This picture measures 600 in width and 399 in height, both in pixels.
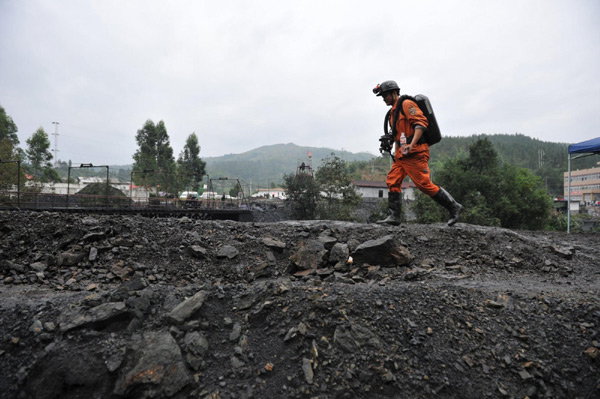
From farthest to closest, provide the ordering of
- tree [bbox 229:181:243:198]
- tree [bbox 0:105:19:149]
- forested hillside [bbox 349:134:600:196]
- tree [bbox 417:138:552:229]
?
1. forested hillside [bbox 349:134:600:196]
2. tree [bbox 0:105:19:149]
3. tree [bbox 417:138:552:229]
4. tree [bbox 229:181:243:198]

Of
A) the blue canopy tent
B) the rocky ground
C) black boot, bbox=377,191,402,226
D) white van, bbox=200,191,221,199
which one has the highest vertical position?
the blue canopy tent

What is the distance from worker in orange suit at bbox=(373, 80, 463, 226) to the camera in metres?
5.00

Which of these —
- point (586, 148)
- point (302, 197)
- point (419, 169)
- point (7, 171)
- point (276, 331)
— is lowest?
point (276, 331)

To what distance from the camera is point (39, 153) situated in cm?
3856

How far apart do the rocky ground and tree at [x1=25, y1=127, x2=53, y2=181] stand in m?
46.2

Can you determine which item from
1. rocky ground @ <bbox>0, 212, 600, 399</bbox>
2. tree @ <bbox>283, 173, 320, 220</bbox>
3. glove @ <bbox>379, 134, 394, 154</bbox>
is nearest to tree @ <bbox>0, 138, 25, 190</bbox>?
tree @ <bbox>283, 173, 320, 220</bbox>

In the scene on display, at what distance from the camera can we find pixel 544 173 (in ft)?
306

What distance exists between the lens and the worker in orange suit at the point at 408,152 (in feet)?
16.4

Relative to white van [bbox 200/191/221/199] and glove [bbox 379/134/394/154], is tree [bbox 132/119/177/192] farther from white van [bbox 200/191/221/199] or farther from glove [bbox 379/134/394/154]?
glove [bbox 379/134/394/154]

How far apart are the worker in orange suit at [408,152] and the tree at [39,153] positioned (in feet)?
154

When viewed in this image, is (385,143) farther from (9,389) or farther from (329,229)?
(9,389)

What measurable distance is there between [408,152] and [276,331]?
12.4ft

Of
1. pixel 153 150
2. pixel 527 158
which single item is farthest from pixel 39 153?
pixel 527 158

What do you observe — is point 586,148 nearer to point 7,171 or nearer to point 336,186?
point 336,186
